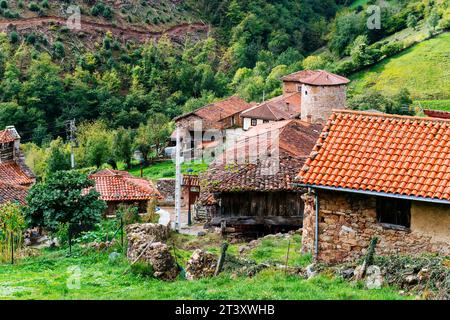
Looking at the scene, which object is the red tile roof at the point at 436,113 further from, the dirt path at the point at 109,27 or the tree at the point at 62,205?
the dirt path at the point at 109,27

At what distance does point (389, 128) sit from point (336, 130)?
1.26 m

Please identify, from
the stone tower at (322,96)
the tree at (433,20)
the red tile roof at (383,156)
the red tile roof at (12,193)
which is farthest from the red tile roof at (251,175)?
the tree at (433,20)

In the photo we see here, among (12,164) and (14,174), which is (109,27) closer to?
(12,164)

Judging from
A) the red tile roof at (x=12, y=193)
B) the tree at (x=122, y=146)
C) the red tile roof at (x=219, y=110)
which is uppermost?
the red tile roof at (x=219, y=110)

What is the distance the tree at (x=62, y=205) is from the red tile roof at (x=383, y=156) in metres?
10.2

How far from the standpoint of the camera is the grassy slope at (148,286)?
1379cm

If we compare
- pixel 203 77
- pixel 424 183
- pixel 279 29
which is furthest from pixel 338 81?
pixel 279 29

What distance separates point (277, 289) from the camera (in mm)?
14180

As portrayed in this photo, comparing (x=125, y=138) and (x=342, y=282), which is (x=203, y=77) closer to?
(x=125, y=138)

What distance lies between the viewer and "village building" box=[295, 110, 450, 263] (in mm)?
16781

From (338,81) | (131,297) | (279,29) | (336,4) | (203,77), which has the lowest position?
(131,297)

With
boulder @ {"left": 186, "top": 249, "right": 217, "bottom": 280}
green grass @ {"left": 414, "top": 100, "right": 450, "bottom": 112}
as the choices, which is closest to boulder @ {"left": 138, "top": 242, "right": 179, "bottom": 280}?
boulder @ {"left": 186, "top": 249, "right": 217, "bottom": 280}

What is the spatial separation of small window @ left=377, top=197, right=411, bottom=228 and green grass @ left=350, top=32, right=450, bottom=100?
5613 cm

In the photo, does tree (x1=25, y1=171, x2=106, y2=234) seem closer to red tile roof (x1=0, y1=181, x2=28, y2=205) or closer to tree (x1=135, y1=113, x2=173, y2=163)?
red tile roof (x1=0, y1=181, x2=28, y2=205)
